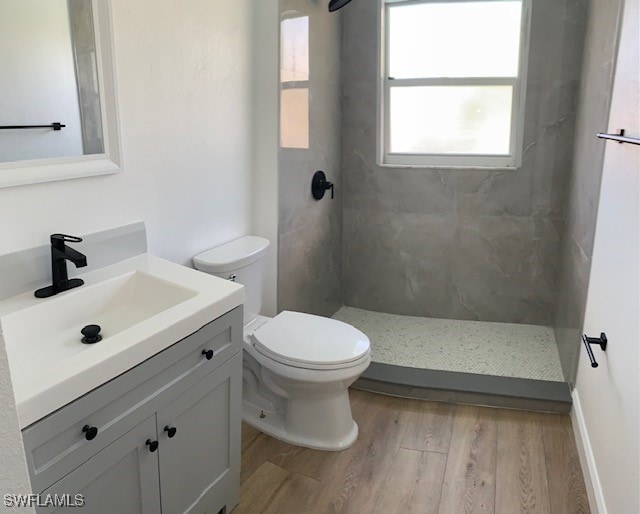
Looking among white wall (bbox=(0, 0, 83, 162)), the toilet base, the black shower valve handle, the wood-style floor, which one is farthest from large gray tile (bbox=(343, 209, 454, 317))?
white wall (bbox=(0, 0, 83, 162))

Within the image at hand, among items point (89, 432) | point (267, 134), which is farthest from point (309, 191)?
point (89, 432)

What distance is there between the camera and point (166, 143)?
2.01 metres

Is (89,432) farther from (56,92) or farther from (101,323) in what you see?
(56,92)

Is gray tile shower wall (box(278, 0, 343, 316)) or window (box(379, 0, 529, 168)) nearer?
gray tile shower wall (box(278, 0, 343, 316))

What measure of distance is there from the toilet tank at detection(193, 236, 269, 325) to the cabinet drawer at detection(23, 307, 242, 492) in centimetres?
49

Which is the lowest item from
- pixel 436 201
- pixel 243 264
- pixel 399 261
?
pixel 399 261

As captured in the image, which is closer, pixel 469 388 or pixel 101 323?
pixel 101 323

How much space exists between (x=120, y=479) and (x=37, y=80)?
3.76 feet

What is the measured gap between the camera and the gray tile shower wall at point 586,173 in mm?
2240

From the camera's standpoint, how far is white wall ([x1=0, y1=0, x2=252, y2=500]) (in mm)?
1672

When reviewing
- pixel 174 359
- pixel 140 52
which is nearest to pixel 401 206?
pixel 140 52

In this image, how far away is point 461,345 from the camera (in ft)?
10.0

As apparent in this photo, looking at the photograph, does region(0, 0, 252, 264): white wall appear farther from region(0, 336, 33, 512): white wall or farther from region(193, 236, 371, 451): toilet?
region(0, 336, 33, 512): white wall

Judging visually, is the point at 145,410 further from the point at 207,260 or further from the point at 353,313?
the point at 353,313
